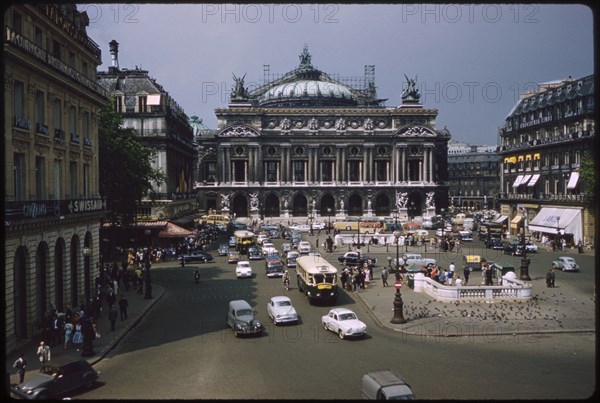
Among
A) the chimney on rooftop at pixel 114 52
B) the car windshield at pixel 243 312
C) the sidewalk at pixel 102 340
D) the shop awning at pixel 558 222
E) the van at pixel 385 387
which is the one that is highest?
the chimney on rooftop at pixel 114 52

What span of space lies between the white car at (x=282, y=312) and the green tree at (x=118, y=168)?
26764 mm

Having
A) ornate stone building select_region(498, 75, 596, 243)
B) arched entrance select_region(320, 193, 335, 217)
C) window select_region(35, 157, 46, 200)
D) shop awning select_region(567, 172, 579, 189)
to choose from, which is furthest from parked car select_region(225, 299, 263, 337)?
arched entrance select_region(320, 193, 335, 217)

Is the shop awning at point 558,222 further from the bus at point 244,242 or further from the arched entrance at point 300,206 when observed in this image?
the arched entrance at point 300,206

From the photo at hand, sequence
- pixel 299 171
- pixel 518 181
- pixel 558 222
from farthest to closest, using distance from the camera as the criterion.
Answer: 1. pixel 299 171
2. pixel 518 181
3. pixel 558 222

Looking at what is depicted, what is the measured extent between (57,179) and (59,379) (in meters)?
17.0

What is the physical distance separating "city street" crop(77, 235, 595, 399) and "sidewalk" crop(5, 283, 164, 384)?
0.57 metres

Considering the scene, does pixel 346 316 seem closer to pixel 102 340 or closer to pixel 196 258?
pixel 102 340

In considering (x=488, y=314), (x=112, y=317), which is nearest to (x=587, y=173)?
(x=488, y=314)

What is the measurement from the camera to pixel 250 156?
11975cm

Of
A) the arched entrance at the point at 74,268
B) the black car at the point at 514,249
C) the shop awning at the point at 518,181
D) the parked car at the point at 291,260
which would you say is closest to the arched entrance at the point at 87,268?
the arched entrance at the point at 74,268

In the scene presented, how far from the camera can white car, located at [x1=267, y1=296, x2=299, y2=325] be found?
1304 inches

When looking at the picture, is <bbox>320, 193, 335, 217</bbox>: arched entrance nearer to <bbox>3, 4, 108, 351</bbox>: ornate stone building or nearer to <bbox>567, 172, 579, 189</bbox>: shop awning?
<bbox>567, 172, 579, 189</bbox>: shop awning

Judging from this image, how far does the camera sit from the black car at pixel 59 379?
1972 cm

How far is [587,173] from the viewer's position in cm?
6550
